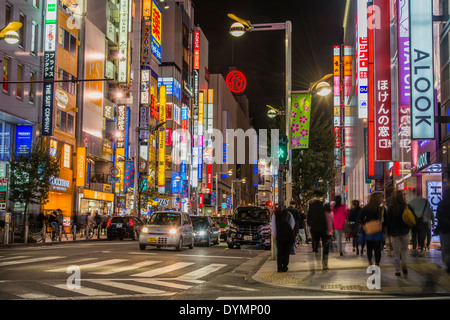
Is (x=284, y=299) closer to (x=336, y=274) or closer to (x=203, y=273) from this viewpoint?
(x=336, y=274)

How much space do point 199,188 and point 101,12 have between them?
182 feet

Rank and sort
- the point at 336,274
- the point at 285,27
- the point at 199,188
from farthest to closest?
the point at 199,188 → the point at 285,27 → the point at 336,274

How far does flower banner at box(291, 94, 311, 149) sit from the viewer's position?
22.6 metres

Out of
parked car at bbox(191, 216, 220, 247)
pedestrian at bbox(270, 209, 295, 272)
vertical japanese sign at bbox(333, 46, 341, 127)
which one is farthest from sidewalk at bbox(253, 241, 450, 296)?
vertical japanese sign at bbox(333, 46, 341, 127)

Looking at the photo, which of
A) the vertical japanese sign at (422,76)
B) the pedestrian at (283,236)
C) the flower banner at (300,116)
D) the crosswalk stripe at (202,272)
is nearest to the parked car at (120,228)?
the flower banner at (300,116)

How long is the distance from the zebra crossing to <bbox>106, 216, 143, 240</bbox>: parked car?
16918mm

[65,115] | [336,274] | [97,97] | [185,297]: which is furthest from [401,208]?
[97,97]

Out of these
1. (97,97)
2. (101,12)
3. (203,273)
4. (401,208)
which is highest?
(101,12)

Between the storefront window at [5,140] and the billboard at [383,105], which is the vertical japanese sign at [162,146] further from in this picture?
the billboard at [383,105]

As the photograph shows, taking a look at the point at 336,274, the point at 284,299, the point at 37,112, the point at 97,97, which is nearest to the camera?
the point at 284,299

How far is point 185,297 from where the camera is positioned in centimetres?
960

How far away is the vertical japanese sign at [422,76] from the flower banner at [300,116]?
5630mm

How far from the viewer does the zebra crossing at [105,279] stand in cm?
997
